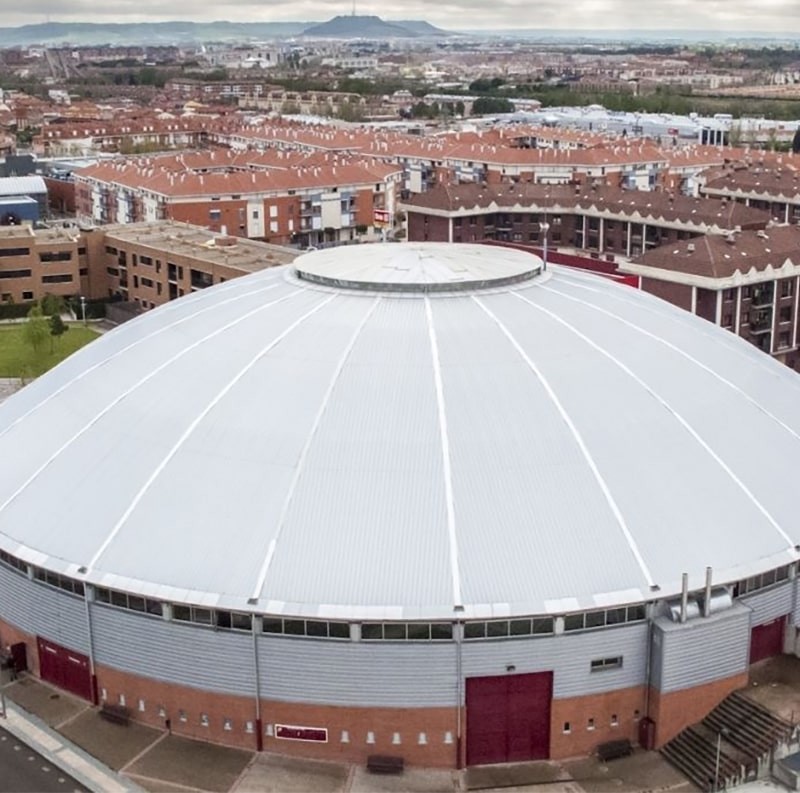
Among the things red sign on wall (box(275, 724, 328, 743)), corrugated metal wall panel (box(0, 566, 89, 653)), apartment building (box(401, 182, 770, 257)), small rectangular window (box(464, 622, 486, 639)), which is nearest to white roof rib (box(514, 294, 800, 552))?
small rectangular window (box(464, 622, 486, 639))

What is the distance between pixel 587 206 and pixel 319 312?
67.4 metres

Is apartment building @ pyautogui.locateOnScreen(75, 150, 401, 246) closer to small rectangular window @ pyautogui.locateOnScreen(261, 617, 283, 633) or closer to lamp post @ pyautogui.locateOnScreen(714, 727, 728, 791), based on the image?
small rectangular window @ pyautogui.locateOnScreen(261, 617, 283, 633)

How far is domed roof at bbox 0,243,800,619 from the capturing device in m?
27.7

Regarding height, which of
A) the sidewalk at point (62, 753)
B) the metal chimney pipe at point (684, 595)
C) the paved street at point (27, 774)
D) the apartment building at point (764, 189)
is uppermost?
the apartment building at point (764, 189)

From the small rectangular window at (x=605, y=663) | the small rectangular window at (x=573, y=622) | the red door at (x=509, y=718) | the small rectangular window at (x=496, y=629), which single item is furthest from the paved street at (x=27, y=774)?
the small rectangular window at (x=605, y=663)

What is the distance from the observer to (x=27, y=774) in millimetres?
28266

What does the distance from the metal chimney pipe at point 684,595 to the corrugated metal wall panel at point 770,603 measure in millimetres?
2528

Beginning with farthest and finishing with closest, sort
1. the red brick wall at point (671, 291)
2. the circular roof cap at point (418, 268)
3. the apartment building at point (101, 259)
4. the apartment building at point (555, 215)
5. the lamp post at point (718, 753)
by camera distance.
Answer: the apartment building at point (555, 215), the apartment building at point (101, 259), the red brick wall at point (671, 291), the circular roof cap at point (418, 268), the lamp post at point (718, 753)

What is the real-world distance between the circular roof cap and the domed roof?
0.13m

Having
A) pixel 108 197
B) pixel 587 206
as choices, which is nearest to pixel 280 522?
pixel 587 206

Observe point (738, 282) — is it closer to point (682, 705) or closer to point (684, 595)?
point (682, 705)

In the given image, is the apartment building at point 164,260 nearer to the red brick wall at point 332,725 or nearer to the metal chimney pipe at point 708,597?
the red brick wall at point 332,725

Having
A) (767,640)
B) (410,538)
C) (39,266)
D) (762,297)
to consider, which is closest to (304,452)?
(410,538)

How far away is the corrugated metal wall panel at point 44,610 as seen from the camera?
30.2m
